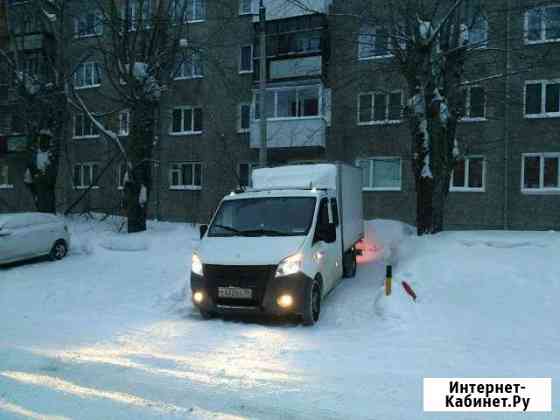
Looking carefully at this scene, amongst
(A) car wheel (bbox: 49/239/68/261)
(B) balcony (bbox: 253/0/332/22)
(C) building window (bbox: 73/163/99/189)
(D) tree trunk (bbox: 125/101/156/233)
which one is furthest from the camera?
(C) building window (bbox: 73/163/99/189)

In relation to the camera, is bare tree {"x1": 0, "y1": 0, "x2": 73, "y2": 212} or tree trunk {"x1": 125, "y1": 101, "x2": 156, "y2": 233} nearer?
tree trunk {"x1": 125, "y1": 101, "x2": 156, "y2": 233}

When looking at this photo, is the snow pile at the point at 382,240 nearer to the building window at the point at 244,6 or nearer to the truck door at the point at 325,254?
the truck door at the point at 325,254

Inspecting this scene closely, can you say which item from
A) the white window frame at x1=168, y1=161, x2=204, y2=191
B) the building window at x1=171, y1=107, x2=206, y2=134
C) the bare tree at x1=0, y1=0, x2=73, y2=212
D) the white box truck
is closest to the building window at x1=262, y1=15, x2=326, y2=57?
the building window at x1=171, y1=107, x2=206, y2=134

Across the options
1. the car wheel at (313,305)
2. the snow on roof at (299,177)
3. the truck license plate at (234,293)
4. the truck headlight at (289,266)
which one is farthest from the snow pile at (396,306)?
the snow on roof at (299,177)

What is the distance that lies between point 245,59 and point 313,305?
62.2 ft

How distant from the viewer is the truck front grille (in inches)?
276

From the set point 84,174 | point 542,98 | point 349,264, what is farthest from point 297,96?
point 84,174

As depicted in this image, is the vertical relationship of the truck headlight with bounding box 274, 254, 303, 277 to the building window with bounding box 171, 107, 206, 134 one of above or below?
below

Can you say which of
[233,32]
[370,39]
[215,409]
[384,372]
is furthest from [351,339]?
[233,32]

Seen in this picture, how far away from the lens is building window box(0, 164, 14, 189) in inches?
1148

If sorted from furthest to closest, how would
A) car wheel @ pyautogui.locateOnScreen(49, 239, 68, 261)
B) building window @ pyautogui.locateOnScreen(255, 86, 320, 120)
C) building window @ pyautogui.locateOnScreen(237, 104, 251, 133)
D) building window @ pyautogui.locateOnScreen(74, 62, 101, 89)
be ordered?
building window @ pyautogui.locateOnScreen(74, 62, 101, 89) < building window @ pyautogui.locateOnScreen(237, 104, 251, 133) < building window @ pyautogui.locateOnScreen(255, 86, 320, 120) < car wheel @ pyautogui.locateOnScreen(49, 239, 68, 261)

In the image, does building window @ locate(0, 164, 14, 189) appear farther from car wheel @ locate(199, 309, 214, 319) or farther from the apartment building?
car wheel @ locate(199, 309, 214, 319)

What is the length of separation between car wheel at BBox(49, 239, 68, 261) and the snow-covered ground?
125 centimetres
